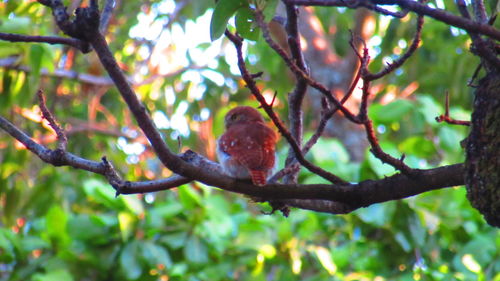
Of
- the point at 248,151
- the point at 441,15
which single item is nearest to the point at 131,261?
the point at 248,151

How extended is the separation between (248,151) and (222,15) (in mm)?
1125

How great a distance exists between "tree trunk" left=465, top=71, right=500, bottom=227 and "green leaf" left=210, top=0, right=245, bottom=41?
0.74 m

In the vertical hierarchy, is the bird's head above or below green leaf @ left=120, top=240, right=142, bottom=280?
above

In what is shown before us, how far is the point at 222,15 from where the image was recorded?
7.30 ft

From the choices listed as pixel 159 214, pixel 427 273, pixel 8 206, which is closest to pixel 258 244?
pixel 159 214

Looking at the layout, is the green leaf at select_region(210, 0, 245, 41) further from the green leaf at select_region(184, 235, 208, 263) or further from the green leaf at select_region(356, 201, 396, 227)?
the green leaf at select_region(184, 235, 208, 263)

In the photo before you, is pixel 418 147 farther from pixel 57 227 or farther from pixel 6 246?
pixel 6 246

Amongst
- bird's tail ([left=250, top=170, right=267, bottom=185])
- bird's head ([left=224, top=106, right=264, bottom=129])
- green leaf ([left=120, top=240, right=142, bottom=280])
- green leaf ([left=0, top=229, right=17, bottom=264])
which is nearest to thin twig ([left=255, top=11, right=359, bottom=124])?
bird's tail ([left=250, top=170, right=267, bottom=185])

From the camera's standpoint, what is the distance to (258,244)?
5.23 metres

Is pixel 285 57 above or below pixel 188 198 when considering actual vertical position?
below

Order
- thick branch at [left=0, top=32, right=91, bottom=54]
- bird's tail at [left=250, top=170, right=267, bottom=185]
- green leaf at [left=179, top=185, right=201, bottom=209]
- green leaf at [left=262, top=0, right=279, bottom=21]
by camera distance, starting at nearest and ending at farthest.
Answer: thick branch at [left=0, top=32, right=91, bottom=54] < green leaf at [left=262, top=0, right=279, bottom=21] < bird's tail at [left=250, top=170, right=267, bottom=185] < green leaf at [left=179, top=185, right=201, bottom=209]

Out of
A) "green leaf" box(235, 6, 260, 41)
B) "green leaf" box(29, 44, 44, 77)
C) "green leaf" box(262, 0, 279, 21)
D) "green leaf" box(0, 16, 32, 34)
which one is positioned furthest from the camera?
"green leaf" box(29, 44, 44, 77)

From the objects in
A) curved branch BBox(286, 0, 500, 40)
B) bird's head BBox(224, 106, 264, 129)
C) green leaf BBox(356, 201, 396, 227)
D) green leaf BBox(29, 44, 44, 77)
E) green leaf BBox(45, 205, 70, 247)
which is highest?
green leaf BBox(356, 201, 396, 227)

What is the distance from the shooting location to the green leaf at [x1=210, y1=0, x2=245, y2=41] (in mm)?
2215
